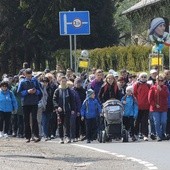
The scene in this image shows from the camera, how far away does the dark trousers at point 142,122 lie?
22.8 meters

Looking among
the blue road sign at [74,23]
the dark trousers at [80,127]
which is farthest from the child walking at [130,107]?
the blue road sign at [74,23]

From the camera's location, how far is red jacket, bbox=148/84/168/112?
22250 millimetres

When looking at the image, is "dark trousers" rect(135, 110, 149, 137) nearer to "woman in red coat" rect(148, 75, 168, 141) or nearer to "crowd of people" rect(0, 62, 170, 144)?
"crowd of people" rect(0, 62, 170, 144)

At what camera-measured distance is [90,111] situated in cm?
2245

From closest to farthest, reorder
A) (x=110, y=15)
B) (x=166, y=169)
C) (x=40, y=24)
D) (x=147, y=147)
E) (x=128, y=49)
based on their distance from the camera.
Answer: (x=166, y=169), (x=147, y=147), (x=128, y=49), (x=40, y=24), (x=110, y=15)

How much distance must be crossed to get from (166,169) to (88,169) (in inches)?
63.0

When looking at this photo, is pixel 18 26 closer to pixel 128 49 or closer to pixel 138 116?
pixel 128 49

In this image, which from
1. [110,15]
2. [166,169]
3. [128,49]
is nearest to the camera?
[166,169]

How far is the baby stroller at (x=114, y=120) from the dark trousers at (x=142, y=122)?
2.94 ft

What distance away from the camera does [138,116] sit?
23.0m

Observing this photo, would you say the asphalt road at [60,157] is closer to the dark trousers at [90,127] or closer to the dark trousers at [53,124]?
the dark trousers at [90,127]

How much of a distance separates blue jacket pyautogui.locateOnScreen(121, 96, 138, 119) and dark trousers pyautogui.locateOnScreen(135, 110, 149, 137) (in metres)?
0.23

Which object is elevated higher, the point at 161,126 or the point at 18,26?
the point at 18,26

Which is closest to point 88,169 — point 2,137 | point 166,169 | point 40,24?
point 166,169
